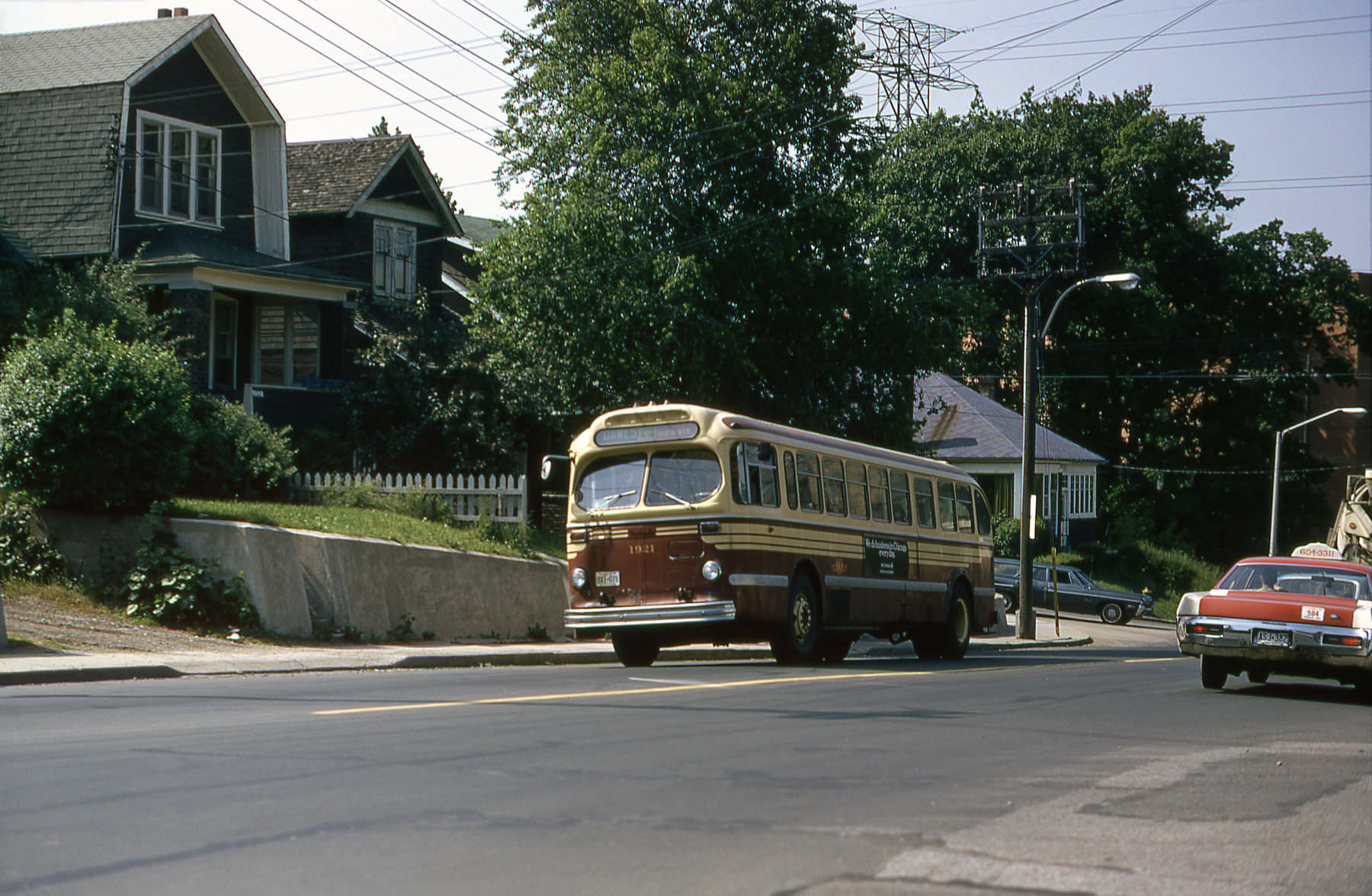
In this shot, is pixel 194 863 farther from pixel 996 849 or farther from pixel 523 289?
pixel 523 289

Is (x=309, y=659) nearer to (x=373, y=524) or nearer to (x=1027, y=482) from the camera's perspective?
(x=373, y=524)

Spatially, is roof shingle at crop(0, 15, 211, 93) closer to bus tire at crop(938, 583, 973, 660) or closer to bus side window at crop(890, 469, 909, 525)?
bus side window at crop(890, 469, 909, 525)

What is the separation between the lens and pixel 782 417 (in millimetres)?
30438

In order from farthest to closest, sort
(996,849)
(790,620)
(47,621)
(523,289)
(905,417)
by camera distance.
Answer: (905,417) < (523,289) < (790,620) < (47,621) < (996,849)

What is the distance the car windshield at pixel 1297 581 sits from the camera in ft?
53.0

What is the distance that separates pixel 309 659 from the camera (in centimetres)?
1594

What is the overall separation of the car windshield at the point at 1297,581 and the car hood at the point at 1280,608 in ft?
1.24

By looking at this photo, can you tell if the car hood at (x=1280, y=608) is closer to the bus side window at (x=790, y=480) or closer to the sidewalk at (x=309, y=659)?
the bus side window at (x=790, y=480)

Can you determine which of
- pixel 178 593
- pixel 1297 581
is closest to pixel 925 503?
pixel 1297 581

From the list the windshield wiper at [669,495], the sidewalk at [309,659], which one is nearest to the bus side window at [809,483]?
the windshield wiper at [669,495]

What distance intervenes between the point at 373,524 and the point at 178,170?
541 inches

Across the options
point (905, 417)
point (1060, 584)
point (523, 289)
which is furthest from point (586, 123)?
point (1060, 584)

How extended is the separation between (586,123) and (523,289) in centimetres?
391

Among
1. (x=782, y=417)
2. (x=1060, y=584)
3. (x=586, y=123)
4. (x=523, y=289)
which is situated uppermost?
(x=586, y=123)
